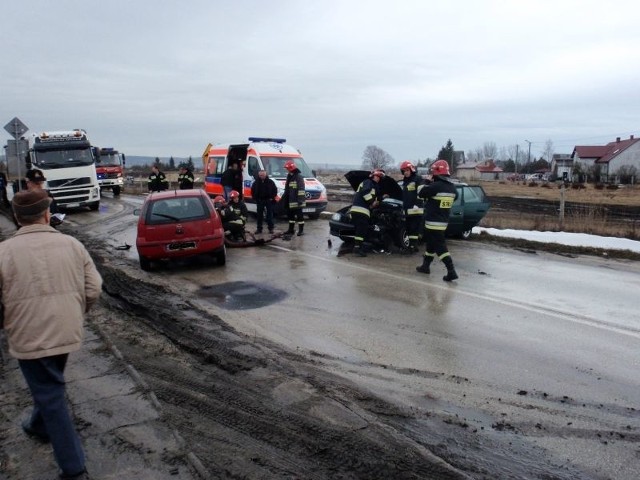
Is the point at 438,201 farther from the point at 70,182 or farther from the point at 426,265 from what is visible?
the point at 70,182

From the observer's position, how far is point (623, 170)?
241ft

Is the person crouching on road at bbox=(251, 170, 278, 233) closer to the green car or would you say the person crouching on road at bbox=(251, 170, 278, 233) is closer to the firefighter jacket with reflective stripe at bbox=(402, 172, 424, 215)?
the firefighter jacket with reflective stripe at bbox=(402, 172, 424, 215)

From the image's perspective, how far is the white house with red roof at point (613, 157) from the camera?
81200 mm

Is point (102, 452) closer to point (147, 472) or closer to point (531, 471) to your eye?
point (147, 472)

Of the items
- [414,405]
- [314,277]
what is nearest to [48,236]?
[414,405]

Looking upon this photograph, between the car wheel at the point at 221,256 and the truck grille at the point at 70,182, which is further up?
the truck grille at the point at 70,182

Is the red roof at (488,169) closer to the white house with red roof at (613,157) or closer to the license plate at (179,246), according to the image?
the white house with red roof at (613,157)

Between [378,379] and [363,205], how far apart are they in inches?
264

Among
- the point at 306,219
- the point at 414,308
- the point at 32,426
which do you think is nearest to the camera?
the point at 32,426

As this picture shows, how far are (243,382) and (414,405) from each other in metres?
1.46

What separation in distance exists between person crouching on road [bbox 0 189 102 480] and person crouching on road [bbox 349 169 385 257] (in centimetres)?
822

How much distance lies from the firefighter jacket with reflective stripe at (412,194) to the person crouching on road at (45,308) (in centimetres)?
854

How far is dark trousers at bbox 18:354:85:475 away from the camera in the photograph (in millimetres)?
3256

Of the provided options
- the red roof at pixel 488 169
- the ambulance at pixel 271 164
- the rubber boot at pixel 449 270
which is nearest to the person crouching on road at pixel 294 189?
the ambulance at pixel 271 164
